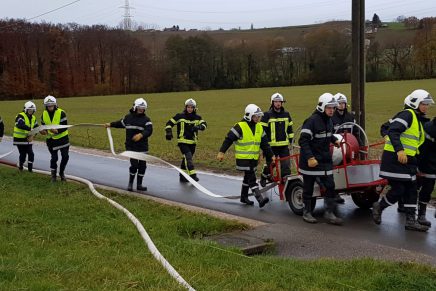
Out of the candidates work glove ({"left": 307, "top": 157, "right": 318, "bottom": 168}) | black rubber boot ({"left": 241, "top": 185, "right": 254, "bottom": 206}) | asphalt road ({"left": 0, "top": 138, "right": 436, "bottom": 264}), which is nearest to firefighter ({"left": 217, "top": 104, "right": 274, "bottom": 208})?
black rubber boot ({"left": 241, "top": 185, "right": 254, "bottom": 206})

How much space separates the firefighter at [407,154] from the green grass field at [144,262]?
2173 millimetres

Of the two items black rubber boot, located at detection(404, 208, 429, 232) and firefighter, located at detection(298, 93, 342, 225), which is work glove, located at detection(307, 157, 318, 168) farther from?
black rubber boot, located at detection(404, 208, 429, 232)

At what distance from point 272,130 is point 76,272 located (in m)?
6.17

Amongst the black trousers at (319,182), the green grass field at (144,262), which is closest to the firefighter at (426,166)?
the black trousers at (319,182)

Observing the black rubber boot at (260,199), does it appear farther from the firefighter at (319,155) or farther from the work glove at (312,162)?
the work glove at (312,162)

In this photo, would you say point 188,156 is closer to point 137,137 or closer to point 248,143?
point 137,137

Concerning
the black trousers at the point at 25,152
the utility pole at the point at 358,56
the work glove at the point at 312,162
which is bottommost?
the black trousers at the point at 25,152

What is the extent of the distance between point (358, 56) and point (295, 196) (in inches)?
158

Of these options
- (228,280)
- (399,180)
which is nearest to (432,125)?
(399,180)

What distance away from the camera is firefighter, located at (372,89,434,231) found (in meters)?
8.12

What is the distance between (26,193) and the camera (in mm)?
10484

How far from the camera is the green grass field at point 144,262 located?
536cm

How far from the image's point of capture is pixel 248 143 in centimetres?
997

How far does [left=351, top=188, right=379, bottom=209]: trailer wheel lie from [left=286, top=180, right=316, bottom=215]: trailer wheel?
946 millimetres
